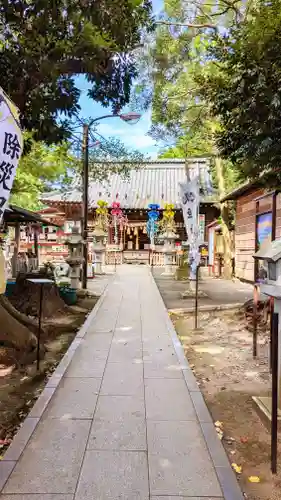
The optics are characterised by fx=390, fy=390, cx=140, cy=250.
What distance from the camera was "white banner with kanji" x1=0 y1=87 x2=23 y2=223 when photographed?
11.5 feet

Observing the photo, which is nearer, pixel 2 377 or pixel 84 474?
pixel 84 474

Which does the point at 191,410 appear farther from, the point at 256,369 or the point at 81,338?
the point at 81,338

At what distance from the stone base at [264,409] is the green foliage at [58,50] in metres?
4.97

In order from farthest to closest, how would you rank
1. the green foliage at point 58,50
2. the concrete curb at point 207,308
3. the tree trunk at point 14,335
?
1. the concrete curb at point 207,308
2. the tree trunk at point 14,335
3. the green foliage at point 58,50

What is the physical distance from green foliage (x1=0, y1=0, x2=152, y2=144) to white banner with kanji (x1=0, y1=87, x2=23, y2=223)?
2.15 metres

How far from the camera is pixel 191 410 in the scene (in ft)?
14.4

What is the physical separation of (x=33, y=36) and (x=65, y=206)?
25190mm

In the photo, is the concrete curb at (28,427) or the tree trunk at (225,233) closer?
the concrete curb at (28,427)

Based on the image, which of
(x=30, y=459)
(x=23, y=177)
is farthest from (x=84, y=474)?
(x=23, y=177)

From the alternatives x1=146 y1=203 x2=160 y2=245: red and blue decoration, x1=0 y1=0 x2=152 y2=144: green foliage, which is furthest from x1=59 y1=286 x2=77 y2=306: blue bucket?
x1=146 y1=203 x2=160 y2=245: red and blue decoration

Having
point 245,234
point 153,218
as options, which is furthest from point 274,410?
point 153,218

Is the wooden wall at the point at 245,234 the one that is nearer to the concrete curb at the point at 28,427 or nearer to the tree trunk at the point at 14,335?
the tree trunk at the point at 14,335

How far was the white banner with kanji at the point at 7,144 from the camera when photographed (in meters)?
3.52

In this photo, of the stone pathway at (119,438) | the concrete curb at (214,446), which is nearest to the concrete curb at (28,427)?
the stone pathway at (119,438)
